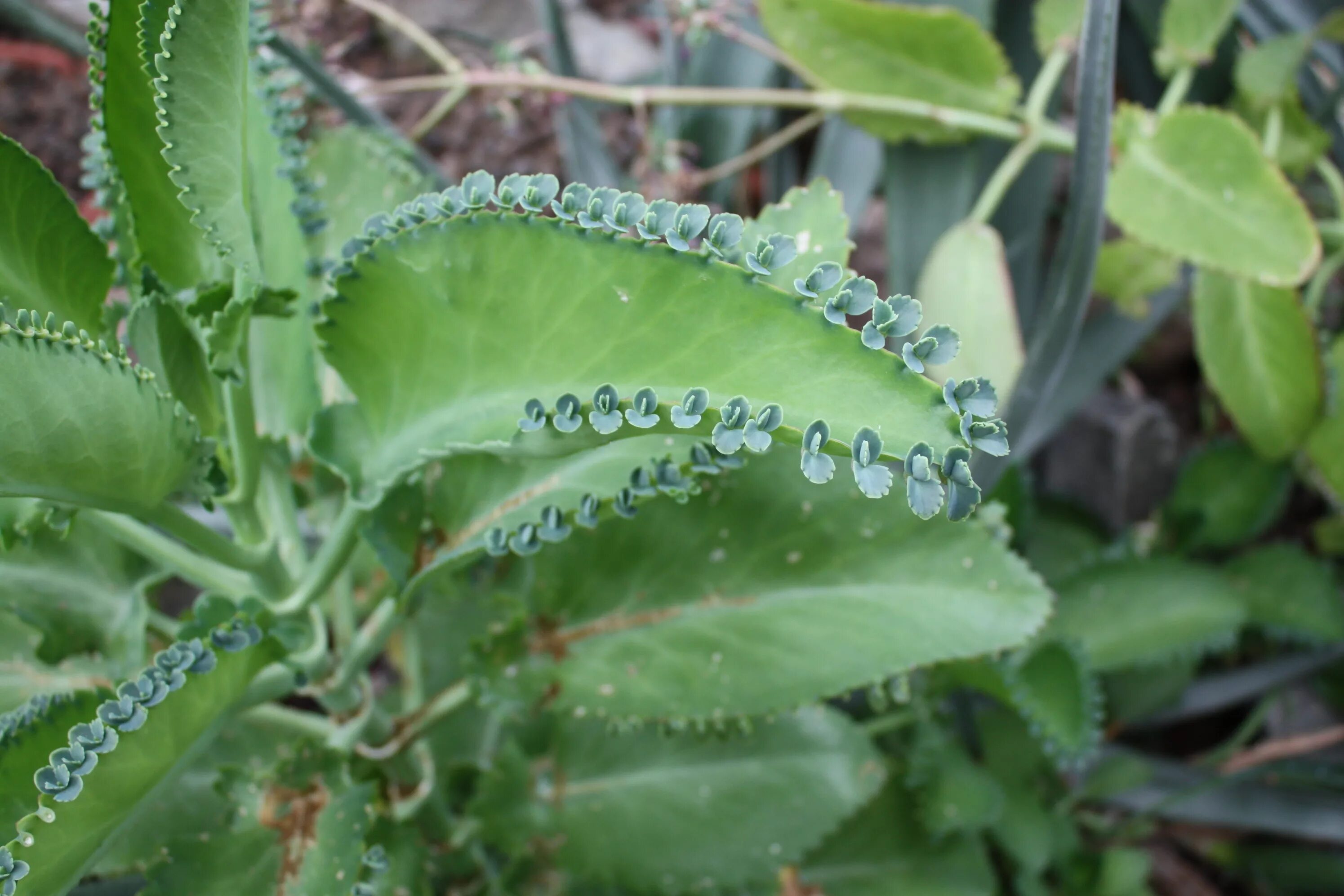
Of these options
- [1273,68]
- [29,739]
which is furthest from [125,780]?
[1273,68]

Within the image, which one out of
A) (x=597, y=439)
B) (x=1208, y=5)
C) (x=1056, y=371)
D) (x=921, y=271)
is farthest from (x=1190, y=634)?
(x=597, y=439)

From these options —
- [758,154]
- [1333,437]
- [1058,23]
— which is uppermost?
[1058,23]

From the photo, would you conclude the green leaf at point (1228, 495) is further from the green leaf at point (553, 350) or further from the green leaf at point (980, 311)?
the green leaf at point (553, 350)

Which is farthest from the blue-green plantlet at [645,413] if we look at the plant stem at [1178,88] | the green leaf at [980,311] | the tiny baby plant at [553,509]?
the plant stem at [1178,88]

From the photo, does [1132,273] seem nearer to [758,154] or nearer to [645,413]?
[758,154]

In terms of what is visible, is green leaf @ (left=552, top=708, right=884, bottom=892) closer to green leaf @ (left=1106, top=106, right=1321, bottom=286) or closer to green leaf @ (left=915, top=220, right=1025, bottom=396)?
green leaf @ (left=915, top=220, right=1025, bottom=396)

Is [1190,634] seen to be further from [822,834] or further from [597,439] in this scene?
[597,439]
